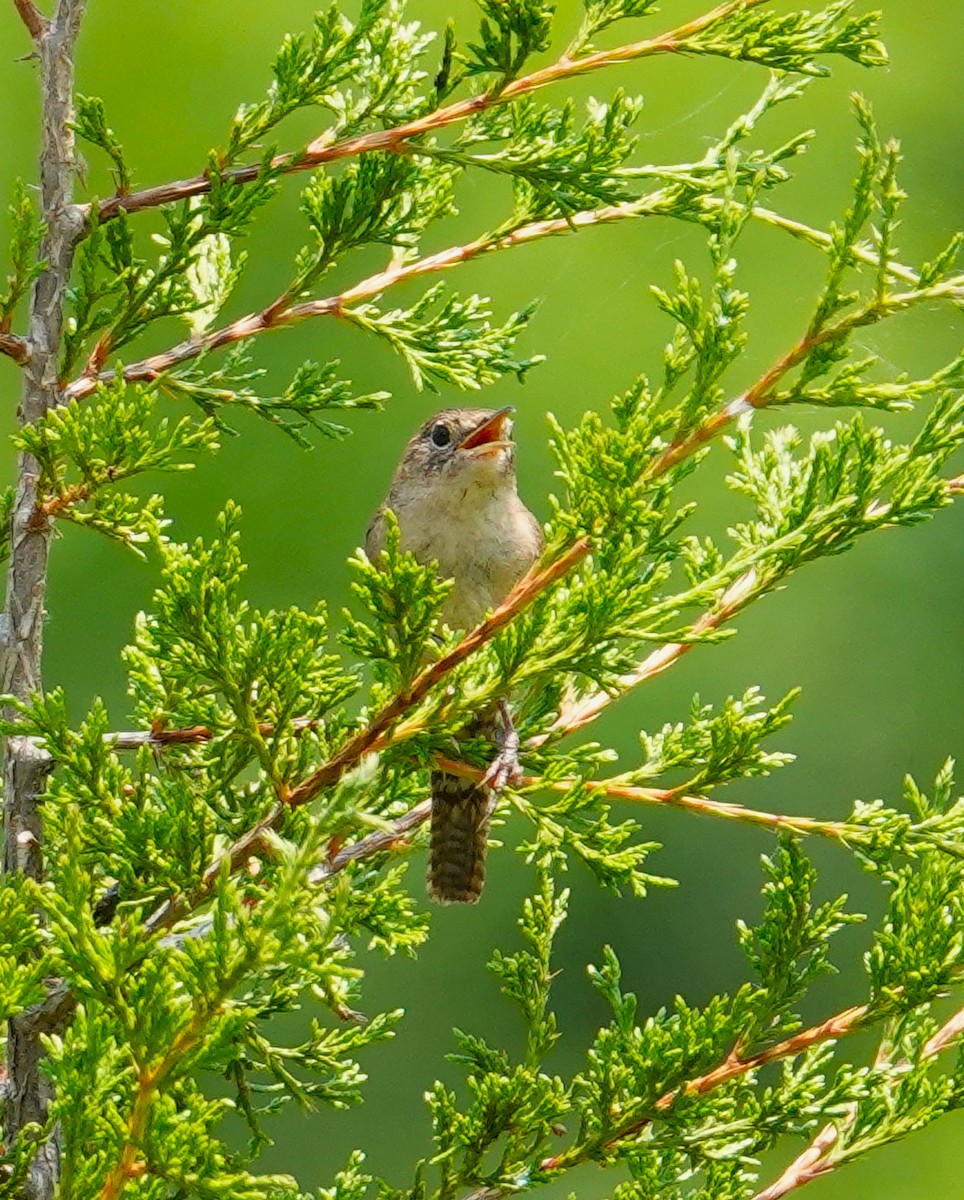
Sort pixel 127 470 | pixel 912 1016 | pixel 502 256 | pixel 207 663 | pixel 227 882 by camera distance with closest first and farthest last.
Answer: pixel 227 882
pixel 207 663
pixel 127 470
pixel 912 1016
pixel 502 256

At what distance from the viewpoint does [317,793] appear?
6.89 ft

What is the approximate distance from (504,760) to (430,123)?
85 cm

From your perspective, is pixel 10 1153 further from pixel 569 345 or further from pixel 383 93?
pixel 569 345

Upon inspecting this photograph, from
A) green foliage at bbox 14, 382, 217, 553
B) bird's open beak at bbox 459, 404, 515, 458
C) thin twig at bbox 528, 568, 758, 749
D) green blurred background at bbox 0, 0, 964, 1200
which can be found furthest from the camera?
green blurred background at bbox 0, 0, 964, 1200

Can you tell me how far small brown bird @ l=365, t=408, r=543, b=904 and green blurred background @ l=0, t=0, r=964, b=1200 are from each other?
369cm

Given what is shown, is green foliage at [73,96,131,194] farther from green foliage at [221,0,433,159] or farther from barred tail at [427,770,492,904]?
barred tail at [427,770,492,904]

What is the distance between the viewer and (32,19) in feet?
7.77

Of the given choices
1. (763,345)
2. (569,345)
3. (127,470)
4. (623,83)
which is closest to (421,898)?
(569,345)

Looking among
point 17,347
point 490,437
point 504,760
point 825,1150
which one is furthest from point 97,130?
point 825,1150

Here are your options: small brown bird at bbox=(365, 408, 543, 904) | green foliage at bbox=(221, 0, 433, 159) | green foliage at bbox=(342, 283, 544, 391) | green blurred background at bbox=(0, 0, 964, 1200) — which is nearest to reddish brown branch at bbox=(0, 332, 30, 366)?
green foliage at bbox=(221, 0, 433, 159)

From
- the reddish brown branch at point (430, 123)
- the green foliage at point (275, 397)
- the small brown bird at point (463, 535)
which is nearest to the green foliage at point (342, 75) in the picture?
the reddish brown branch at point (430, 123)

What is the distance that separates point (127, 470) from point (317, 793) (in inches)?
A: 18.5

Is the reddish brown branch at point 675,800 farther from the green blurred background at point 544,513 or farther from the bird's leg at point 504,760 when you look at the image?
the green blurred background at point 544,513

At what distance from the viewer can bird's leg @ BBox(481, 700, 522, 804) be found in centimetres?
248
